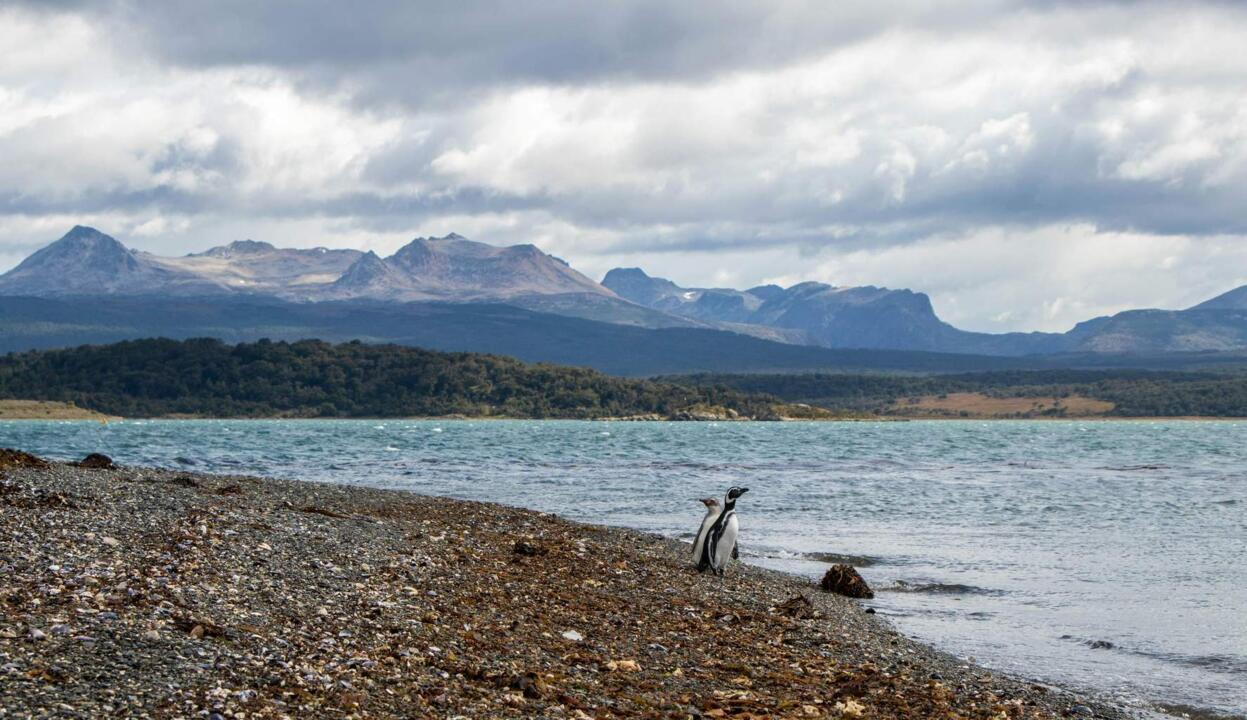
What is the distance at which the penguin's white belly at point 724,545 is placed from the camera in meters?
25.4

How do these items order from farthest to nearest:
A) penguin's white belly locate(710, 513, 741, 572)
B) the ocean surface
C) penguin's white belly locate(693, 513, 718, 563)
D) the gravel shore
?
penguin's white belly locate(693, 513, 718, 563) → penguin's white belly locate(710, 513, 741, 572) → the ocean surface → the gravel shore

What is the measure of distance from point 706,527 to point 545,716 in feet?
46.1

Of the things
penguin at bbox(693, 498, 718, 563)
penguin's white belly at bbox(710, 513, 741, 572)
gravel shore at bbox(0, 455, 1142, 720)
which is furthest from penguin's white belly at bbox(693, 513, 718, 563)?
gravel shore at bbox(0, 455, 1142, 720)

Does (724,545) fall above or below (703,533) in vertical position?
below

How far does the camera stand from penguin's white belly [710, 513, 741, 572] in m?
25.4

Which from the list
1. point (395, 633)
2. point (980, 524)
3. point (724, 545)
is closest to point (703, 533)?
point (724, 545)

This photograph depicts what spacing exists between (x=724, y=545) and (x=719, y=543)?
140 millimetres

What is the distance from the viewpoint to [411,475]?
64.4 metres

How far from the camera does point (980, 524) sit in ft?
137

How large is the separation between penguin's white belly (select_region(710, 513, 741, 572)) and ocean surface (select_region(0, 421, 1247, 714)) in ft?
9.56

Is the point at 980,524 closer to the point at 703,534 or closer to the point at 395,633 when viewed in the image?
the point at 703,534

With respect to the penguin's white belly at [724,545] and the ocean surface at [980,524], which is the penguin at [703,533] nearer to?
the penguin's white belly at [724,545]

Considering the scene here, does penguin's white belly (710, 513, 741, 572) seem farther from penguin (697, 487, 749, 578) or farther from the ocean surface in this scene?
the ocean surface

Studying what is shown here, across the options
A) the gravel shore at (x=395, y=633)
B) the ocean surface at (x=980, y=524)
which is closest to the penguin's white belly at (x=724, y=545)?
the gravel shore at (x=395, y=633)
